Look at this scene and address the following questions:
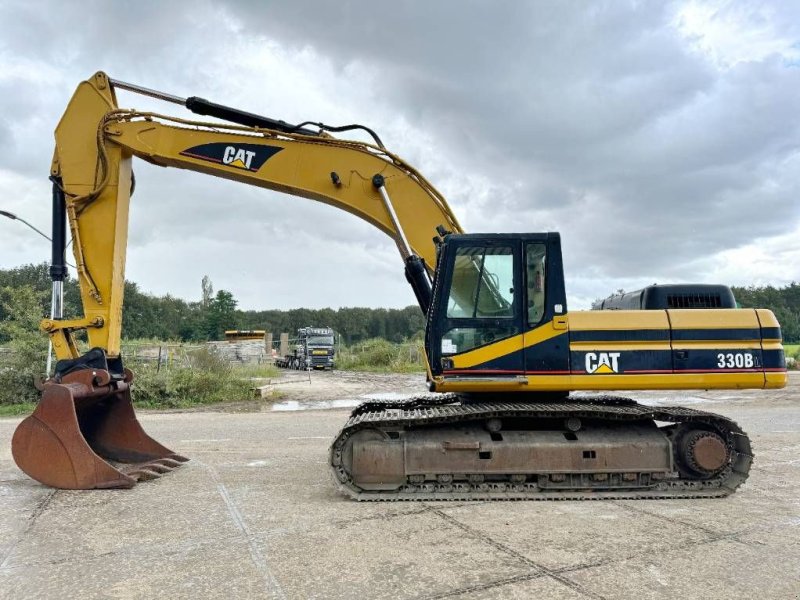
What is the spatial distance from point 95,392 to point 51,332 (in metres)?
0.92

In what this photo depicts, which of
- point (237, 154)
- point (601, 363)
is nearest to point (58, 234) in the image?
point (237, 154)

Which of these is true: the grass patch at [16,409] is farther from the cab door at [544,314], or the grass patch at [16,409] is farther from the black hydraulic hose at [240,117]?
the cab door at [544,314]

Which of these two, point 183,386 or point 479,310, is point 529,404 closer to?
point 479,310

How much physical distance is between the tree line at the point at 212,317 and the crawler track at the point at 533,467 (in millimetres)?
45632

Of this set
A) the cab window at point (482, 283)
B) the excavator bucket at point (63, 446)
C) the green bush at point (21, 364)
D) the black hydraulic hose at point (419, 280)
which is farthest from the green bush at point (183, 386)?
the cab window at point (482, 283)

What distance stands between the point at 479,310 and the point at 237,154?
3.58m

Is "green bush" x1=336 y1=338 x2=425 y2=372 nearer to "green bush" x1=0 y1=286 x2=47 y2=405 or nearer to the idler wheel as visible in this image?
"green bush" x1=0 y1=286 x2=47 y2=405

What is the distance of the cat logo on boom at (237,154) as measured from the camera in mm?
7363

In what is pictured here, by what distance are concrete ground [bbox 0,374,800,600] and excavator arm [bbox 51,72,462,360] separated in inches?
96.5

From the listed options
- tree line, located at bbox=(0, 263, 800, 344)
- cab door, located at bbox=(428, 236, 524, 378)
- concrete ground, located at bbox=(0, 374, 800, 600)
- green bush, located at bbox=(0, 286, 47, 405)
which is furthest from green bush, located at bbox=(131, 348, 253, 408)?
tree line, located at bbox=(0, 263, 800, 344)

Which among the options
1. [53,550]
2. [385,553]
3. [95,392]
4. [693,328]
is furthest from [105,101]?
[693,328]

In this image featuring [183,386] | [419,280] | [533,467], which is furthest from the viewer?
[183,386]

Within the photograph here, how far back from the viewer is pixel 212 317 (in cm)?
7281

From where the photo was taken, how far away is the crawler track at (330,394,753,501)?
587 centimetres
